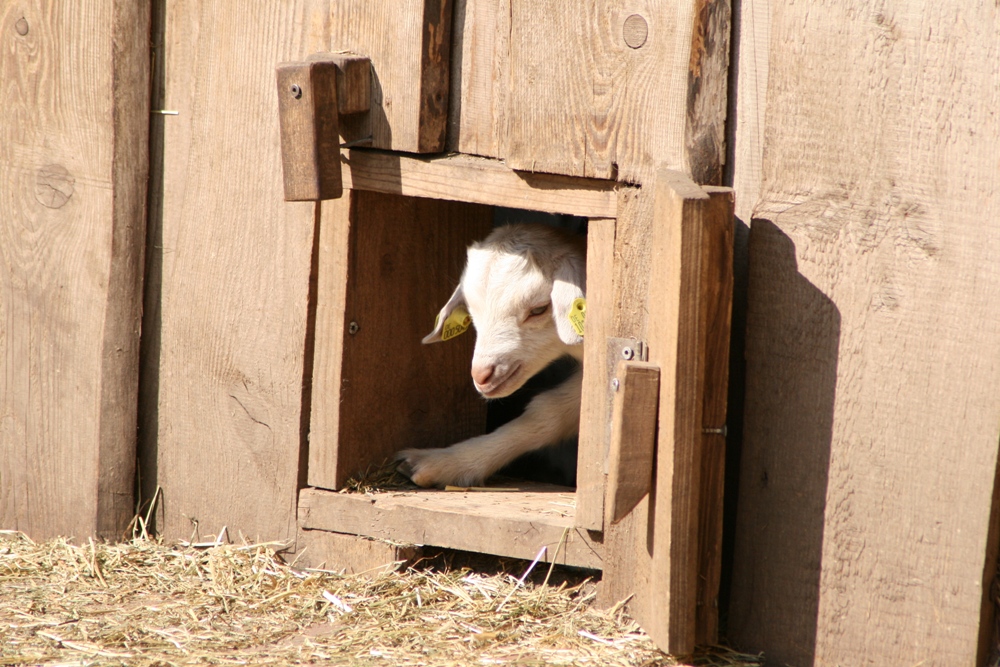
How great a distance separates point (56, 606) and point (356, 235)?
5.17 feet

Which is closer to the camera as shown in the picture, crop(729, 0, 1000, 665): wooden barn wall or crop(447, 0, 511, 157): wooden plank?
crop(729, 0, 1000, 665): wooden barn wall

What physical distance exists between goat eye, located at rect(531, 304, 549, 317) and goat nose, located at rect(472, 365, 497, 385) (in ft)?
1.00

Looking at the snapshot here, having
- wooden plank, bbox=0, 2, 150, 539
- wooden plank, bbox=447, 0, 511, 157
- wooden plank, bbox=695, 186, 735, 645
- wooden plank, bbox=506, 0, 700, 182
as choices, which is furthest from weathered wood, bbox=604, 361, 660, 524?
wooden plank, bbox=0, 2, 150, 539

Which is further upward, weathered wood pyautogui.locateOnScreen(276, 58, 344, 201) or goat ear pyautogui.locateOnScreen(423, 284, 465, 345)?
weathered wood pyautogui.locateOnScreen(276, 58, 344, 201)

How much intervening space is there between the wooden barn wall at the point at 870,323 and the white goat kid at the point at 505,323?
1.07 m

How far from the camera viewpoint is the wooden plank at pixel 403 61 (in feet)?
11.4

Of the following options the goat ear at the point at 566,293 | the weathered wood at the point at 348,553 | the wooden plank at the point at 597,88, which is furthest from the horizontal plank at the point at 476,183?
the weathered wood at the point at 348,553

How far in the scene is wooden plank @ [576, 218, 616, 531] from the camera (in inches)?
132

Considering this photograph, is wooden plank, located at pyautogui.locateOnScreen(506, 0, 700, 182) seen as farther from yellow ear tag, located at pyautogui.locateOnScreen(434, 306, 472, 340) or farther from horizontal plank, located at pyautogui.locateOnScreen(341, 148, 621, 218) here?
yellow ear tag, located at pyautogui.locateOnScreen(434, 306, 472, 340)

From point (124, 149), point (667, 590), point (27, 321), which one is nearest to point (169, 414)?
point (27, 321)

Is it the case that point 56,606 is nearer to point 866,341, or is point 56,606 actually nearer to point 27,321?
point 27,321

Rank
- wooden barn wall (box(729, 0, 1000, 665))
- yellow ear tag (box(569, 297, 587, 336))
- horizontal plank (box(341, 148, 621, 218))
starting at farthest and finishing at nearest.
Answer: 1. yellow ear tag (box(569, 297, 587, 336))
2. horizontal plank (box(341, 148, 621, 218))
3. wooden barn wall (box(729, 0, 1000, 665))

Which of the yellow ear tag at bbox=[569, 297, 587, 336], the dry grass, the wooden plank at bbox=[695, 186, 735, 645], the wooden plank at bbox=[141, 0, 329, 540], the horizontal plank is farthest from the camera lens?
the yellow ear tag at bbox=[569, 297, 587, 336]

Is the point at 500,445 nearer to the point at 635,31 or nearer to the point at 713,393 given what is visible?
the point at 713,393
